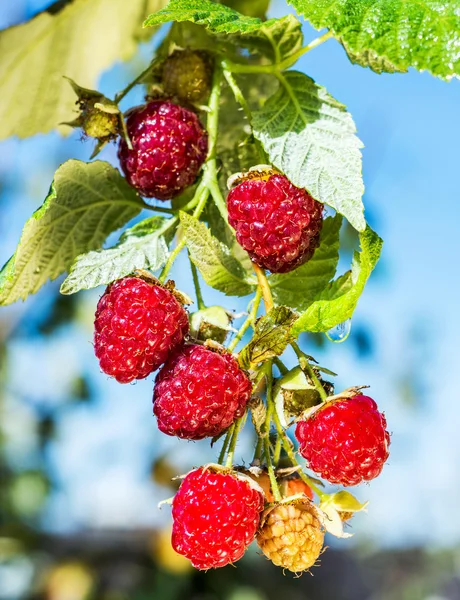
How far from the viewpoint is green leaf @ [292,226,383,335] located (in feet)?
1.67

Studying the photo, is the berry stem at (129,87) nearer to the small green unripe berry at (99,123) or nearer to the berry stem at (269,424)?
the small green unripe berry at (99,123)

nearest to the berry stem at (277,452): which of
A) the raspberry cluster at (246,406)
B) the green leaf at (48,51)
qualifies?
the raspberry cluster at (246,406)

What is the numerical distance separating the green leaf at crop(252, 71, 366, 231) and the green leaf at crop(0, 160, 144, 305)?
16cm

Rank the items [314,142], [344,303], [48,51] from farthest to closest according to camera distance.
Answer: [48,51] < [314,142] < [344,303]

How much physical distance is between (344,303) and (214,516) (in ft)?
0.65

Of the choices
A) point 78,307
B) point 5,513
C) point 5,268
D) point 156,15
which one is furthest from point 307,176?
point 5,513

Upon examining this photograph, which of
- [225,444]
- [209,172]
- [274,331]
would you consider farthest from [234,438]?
[209,172]

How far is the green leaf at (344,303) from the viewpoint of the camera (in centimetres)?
51

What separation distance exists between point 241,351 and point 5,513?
354cm

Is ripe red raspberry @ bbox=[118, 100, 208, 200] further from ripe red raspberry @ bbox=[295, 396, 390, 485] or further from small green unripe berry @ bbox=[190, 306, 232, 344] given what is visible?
ripe red raspberry @ bbox=[295, 396, 390, 485]

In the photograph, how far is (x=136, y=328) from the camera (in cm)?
57

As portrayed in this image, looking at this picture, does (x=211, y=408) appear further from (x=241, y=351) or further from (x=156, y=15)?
(x=156, y=15)

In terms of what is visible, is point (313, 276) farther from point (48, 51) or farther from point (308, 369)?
point (48, 51)

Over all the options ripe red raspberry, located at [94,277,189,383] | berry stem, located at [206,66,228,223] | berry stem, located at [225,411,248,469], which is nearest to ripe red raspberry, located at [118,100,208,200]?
berry stem, located at [206,66,228,223]
